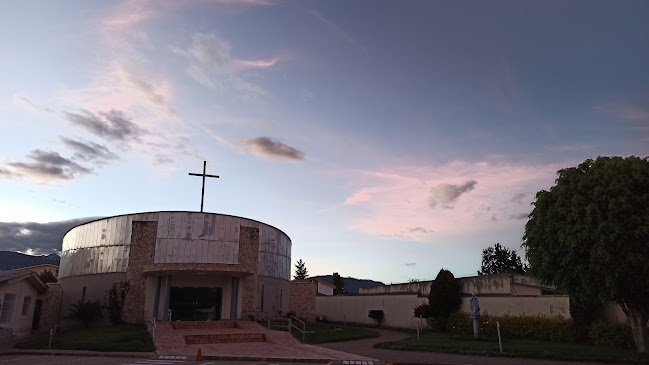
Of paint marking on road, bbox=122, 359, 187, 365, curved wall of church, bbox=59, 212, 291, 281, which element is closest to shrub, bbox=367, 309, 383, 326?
curved wall of church, bbox=59, 212, 291, 281

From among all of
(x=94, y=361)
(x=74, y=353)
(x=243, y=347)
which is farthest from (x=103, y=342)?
(x=243, y=347)

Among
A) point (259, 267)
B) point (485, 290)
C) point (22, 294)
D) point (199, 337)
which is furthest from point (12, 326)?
point (485, 290)

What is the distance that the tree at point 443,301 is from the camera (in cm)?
3011

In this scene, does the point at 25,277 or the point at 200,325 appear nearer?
the point at 200,325

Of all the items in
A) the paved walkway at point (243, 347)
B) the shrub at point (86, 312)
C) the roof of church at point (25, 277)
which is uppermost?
the roof of church at point (25, 277)

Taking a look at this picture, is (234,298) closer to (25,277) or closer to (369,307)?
(25,277)

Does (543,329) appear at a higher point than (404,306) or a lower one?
lower

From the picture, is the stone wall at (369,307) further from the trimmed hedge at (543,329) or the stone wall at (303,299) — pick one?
the trimmed hedge at (543,329)

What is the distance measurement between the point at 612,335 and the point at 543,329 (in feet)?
12.2

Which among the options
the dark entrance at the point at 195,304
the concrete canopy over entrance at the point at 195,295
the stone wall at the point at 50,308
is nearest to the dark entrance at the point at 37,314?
the stone wall at the point at 50,308

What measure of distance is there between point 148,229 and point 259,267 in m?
8.29

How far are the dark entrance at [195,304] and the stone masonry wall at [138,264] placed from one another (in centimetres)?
193

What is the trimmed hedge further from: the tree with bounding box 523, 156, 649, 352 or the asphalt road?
the asphalt road

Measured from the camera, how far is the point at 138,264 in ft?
95.6
